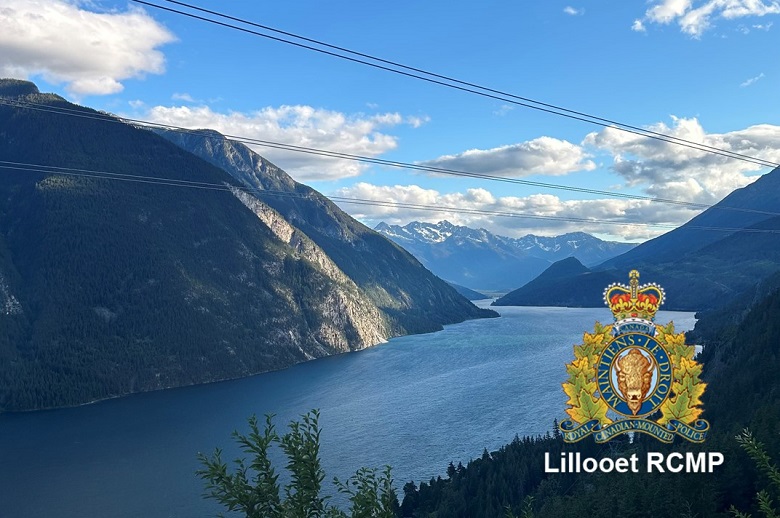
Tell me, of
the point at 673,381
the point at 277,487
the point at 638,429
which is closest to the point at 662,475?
the point at 638,429

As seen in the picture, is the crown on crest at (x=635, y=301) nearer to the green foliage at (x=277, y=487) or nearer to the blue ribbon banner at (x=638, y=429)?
the blue ribbon banner at (x=638, y=429)

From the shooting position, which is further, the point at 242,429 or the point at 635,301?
the point at 242,429

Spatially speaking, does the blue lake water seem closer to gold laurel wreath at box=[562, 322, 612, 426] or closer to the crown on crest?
gold laurel wreath at box=[562, 322, 612, 426]

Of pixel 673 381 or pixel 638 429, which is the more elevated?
pixel 673 381

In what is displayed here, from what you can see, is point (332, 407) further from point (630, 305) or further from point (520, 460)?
point (630, 305)

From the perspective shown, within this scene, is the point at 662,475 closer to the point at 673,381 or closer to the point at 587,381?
the point at 673,381

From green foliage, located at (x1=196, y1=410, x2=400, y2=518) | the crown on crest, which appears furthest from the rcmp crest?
green foliage, located at (x1=196, y1=410, x2=400, y2=518)
